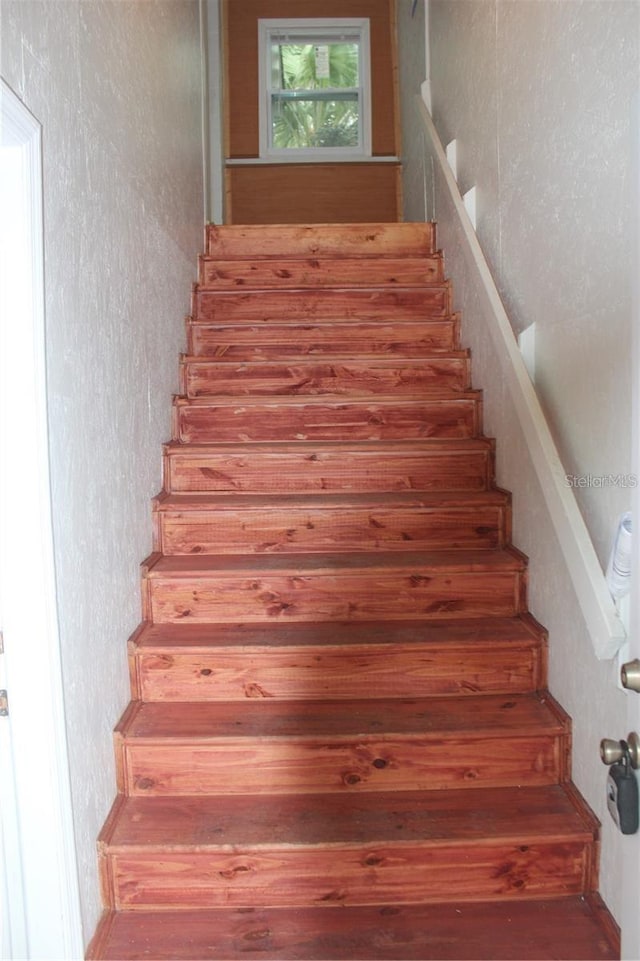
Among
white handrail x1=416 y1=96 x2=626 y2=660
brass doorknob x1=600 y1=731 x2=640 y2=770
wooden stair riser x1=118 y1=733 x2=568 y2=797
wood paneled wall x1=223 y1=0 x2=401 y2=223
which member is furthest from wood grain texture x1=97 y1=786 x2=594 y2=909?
wood paneled wall x1=223 y1=0 x2=401 y2=223

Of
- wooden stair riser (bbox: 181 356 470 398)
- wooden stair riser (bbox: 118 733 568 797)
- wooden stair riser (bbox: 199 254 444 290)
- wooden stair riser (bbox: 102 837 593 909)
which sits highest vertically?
wooden stair riser (bbox: 199 254 444 290)

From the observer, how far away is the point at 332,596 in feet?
6.48

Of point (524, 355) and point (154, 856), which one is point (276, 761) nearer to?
point (154, 856)

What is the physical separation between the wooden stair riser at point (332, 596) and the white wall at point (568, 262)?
0.49ft

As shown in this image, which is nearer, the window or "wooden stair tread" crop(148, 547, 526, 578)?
"wooden stair tread" crop(148, 547, 526, 578)

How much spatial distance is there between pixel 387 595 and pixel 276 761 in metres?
0.58

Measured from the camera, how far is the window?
483cm

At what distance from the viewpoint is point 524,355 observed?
191 centimetres

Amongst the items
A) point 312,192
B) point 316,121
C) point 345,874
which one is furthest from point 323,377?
point 316,121

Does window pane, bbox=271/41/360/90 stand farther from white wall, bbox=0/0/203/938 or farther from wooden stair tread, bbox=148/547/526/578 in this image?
wooden stair tread, bbox=148/547/526/578

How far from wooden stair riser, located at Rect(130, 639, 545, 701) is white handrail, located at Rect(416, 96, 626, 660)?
435 mm

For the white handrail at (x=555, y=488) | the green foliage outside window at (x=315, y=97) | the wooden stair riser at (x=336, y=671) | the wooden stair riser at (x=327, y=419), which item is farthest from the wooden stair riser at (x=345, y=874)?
the green foliage outside window at (x=315, y=97)

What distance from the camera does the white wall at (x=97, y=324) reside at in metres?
1.32

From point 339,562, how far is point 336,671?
0.36m
